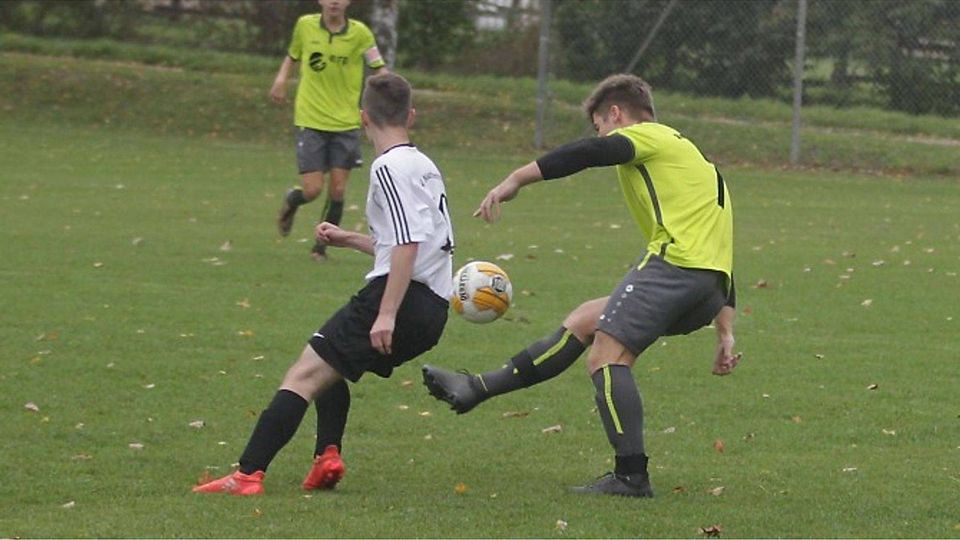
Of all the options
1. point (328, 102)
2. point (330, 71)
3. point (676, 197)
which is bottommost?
point (328, 102)

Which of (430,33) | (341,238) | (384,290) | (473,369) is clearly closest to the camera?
(384,290)

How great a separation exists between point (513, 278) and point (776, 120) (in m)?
11.6

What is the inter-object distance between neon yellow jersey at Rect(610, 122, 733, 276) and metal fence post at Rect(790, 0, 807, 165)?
1574 centimetres

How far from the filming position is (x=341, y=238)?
22.6 ft

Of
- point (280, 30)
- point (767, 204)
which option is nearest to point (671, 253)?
point (767, 204)

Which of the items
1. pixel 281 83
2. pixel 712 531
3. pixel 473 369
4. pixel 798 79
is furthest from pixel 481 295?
pixel 798 79

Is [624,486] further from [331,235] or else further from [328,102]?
[328,102]

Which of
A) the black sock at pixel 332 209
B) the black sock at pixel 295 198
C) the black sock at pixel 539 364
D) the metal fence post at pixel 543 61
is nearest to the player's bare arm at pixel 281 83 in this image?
the black sock at pixel 295 198

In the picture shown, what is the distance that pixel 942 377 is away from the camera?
381 inches

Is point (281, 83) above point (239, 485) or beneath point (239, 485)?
above

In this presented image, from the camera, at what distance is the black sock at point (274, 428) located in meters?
6.83

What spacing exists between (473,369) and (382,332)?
10.9ft

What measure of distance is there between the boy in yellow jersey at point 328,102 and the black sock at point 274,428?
697 cm

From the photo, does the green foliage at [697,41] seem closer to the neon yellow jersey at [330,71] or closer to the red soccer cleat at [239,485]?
the neon yellow jersey at [330,71]
